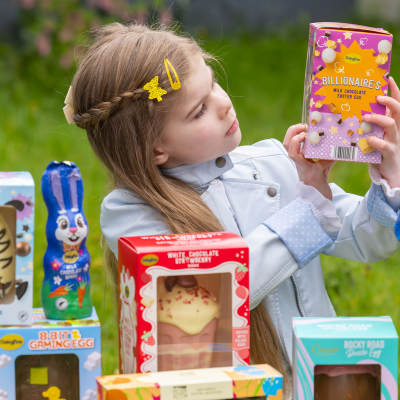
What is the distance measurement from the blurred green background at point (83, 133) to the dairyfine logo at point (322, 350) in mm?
1347

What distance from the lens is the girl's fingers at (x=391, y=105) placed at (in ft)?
3.91

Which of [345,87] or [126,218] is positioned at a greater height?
[345,87]

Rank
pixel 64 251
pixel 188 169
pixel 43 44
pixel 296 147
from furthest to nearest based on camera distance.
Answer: pixel 43 44, pixel 188 169, pixel 296 147, pixel 64 251

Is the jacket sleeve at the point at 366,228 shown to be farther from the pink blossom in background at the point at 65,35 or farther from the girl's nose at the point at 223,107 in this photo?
the pink blossom in background at the point at 65,35

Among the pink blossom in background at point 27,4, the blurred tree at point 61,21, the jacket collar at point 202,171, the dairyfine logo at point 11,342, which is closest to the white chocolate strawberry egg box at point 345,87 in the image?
the jacket collar at point 202,171

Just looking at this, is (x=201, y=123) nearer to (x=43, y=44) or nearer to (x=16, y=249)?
(x=16, y=249)

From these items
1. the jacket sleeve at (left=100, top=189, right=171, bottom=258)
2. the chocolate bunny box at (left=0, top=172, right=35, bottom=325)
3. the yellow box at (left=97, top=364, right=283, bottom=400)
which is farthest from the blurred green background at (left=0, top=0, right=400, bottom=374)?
the yellow box at (left=97, top=364, right=283, bottom=400)

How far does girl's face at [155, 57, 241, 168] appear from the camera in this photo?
1.43m

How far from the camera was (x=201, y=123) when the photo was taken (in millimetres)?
1436

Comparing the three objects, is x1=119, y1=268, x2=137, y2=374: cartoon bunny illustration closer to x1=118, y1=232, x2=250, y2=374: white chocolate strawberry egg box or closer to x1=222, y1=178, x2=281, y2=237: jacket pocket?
x1=118, y1=232, x2=250, y2=374: white chocolate strawberry egg box

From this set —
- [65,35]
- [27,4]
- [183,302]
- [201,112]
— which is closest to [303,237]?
[183,302]

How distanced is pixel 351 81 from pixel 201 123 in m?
0.38

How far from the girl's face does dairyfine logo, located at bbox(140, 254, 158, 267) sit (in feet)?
1.66

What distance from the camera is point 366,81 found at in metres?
1.18
